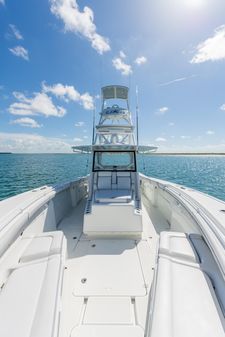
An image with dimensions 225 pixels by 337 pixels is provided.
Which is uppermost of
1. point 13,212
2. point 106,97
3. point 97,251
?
point 106,97

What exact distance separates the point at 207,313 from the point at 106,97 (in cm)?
527

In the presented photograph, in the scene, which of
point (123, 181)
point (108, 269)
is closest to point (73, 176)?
point (123, 181)

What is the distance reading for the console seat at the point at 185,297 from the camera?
35.4 inches

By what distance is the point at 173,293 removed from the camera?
1092mm

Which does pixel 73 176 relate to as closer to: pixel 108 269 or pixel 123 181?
pixel 123 181

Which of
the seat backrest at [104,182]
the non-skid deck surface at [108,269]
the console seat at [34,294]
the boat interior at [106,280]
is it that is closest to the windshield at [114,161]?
the seat backrest at [104,182]

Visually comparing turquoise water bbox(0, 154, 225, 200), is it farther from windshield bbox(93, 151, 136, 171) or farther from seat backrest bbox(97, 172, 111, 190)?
seat backrest bbox(97, 172, 111, 190)

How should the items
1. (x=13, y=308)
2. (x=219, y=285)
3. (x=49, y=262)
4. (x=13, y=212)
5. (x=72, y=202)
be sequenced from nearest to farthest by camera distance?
(x=13, y=308) → (x=219, y=285) → (x=49, y=262) → (x=13, y=212) → (x=72, y=202)

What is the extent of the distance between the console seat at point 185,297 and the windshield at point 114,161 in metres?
2.86

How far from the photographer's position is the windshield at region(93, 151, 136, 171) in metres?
4.29

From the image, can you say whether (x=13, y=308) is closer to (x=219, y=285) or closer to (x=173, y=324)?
(x=173, y=324)

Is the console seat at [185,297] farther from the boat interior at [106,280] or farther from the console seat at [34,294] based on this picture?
the console seat at [34,294]

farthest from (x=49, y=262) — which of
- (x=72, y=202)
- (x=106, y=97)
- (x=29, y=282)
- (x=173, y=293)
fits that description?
(x=106, y=97)

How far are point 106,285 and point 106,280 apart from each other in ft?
0.24
